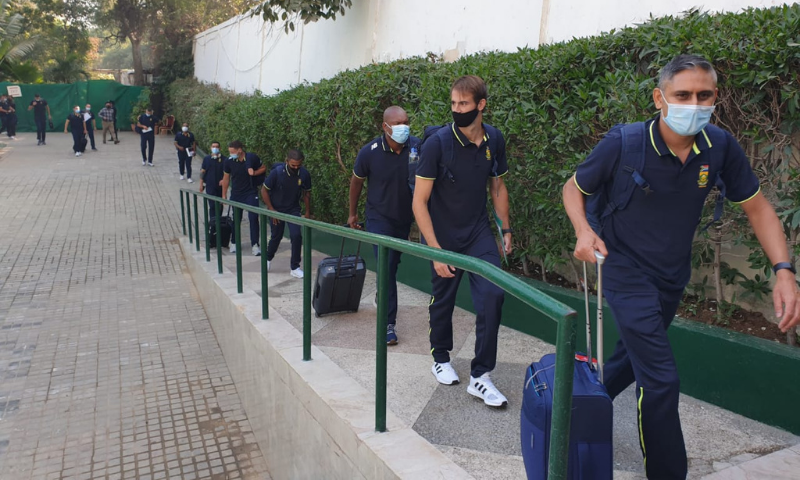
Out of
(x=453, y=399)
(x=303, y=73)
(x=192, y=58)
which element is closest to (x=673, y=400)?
(x=453, y=399)

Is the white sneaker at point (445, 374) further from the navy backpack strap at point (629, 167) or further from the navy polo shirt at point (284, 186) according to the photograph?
the navy polo shirt at point (284, 186)

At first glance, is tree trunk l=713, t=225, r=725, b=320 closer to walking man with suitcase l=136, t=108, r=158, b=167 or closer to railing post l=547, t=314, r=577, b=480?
railing post l=547, t=314, r=577, b=480

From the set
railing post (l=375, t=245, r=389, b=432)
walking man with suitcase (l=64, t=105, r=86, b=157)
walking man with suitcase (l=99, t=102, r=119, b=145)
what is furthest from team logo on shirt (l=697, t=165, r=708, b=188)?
walking man with suitcase (l=99, t=102, r=119, b=145)

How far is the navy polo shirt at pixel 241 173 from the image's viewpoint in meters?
8.47

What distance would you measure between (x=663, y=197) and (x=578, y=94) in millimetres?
1627

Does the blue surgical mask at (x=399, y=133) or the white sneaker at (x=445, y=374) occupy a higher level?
the blue surgical mask at (x=399, y=133)

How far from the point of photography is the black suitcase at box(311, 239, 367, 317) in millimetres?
4723

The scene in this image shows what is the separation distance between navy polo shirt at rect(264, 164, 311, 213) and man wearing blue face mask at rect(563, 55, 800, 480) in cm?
497

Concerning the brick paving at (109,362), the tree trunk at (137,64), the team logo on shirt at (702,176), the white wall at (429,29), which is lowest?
the brick paving at (109,362)

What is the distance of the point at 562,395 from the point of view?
5.05ft

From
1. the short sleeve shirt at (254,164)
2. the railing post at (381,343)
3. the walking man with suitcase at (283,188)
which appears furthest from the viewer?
the short sleeve shirt at (254,164)

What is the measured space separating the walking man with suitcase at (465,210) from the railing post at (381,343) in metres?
0.52

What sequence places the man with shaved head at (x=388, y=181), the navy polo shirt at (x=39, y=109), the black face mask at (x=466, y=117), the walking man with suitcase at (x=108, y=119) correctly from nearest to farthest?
the black face mask at (x=466, y=117) → the man with shaved head at (x=388, y=181) → the walking man with suitcase at (x=108, y=119) → the navy polo shirt at (x=39, y=109)

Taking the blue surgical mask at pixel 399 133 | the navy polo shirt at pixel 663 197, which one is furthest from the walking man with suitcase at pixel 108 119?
the navy polo shirt at pixel 663 197
